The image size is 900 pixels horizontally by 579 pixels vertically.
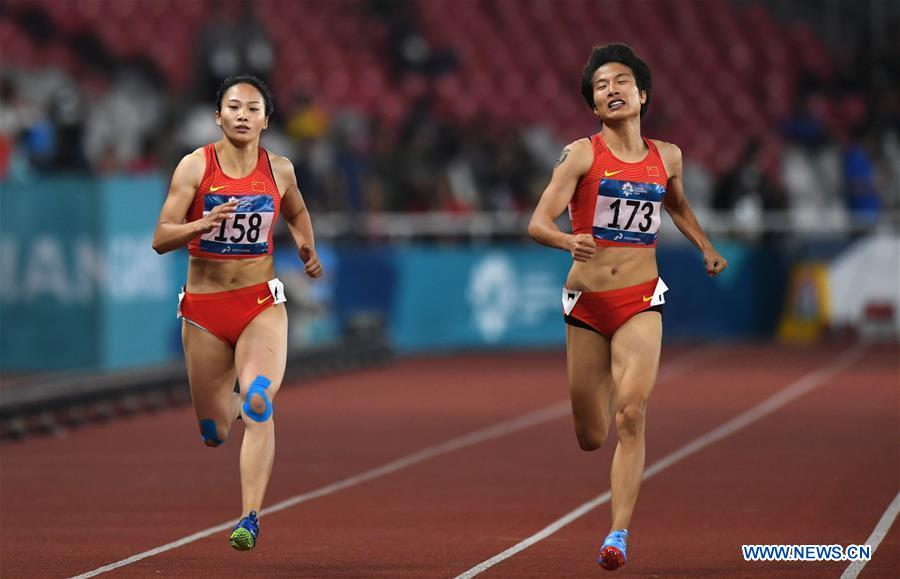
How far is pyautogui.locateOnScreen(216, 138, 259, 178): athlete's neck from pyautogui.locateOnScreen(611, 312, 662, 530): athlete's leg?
1.98 metres

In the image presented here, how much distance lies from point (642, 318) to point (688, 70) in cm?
2557

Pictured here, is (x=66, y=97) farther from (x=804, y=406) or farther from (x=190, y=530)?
(x=190, y=530)

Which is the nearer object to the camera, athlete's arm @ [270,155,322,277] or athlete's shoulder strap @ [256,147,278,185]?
athlete's shoulder strap @ [256,147,278,185]

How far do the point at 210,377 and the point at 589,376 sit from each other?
193cm

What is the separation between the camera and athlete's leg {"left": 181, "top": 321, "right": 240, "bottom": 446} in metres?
9.53

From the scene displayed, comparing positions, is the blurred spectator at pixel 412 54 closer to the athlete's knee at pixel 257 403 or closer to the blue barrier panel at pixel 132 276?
the blue barrier panel at pixel 132 276

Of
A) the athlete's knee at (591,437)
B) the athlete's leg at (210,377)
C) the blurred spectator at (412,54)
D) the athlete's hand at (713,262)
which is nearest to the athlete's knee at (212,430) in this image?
the athlete's leg at (210,377)

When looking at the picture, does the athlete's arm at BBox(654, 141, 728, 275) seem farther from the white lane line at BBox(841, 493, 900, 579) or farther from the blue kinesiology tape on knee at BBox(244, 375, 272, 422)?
the blue kinesiology tape on knee at BBox(244, 375, 272, 422)

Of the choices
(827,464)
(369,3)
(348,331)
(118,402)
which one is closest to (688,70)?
(369,3)

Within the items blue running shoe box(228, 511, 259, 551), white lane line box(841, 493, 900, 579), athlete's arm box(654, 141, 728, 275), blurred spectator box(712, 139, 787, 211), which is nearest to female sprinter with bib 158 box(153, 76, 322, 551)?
blue running shoe box(228, 511, 259, 551)

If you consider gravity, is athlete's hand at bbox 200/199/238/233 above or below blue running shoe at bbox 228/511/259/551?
above

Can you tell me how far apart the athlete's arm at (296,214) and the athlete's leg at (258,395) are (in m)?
0.38

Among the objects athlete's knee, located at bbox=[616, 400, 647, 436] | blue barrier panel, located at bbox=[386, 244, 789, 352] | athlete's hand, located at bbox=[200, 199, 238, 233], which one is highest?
athlete's hand, located at bbox=[200, 199, 238, 233]

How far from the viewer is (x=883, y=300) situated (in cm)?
2867
